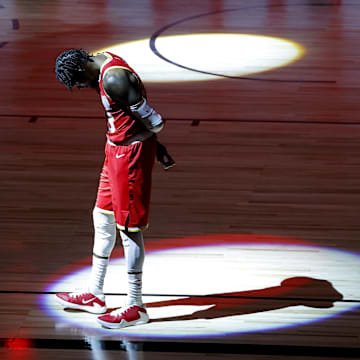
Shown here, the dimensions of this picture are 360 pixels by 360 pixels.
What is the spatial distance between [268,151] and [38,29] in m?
4.60

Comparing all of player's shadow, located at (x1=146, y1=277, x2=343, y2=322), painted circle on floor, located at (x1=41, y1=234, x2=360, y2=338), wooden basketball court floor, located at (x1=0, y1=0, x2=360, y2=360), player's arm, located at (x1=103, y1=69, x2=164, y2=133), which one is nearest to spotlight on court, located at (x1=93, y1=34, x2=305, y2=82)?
wooden basketball court floor, located at (x1=0, y1=0, x2=360, y2=360)

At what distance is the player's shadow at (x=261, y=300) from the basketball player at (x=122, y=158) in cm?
27

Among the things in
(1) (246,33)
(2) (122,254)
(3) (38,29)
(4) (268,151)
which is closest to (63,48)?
(3) (38,29)

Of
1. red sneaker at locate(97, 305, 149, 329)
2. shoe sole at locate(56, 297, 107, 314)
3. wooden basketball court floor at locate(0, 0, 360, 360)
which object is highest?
red sneaker at locate(97, 305, 149, 329)

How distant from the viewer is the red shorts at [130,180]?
3736 millimetres

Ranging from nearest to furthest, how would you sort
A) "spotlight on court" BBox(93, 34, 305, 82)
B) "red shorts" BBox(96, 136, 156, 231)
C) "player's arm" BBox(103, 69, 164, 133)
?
"player's arm" BBox(103, 69, 164, 133)
"red shorts" BBox(96, 136, 156, 231)
"spotlight on court" BBox(93, 34, 305, 82)

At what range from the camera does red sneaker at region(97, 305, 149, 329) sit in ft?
12.9

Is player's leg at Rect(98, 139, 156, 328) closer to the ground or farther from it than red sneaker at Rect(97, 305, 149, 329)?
farther from it

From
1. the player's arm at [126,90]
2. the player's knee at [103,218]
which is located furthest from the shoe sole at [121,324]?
the player's arm at [126,90]

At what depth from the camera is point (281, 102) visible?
720 cm

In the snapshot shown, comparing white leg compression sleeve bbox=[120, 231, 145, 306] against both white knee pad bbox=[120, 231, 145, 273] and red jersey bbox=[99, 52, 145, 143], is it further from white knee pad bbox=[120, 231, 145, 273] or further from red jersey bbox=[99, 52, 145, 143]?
red jersey bbox=[99, 52, 145, 143]

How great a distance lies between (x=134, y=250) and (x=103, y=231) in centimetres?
18

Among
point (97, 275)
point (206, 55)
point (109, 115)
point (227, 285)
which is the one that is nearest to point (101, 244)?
point (97, 275)

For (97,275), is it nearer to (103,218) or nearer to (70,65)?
(103,218)
